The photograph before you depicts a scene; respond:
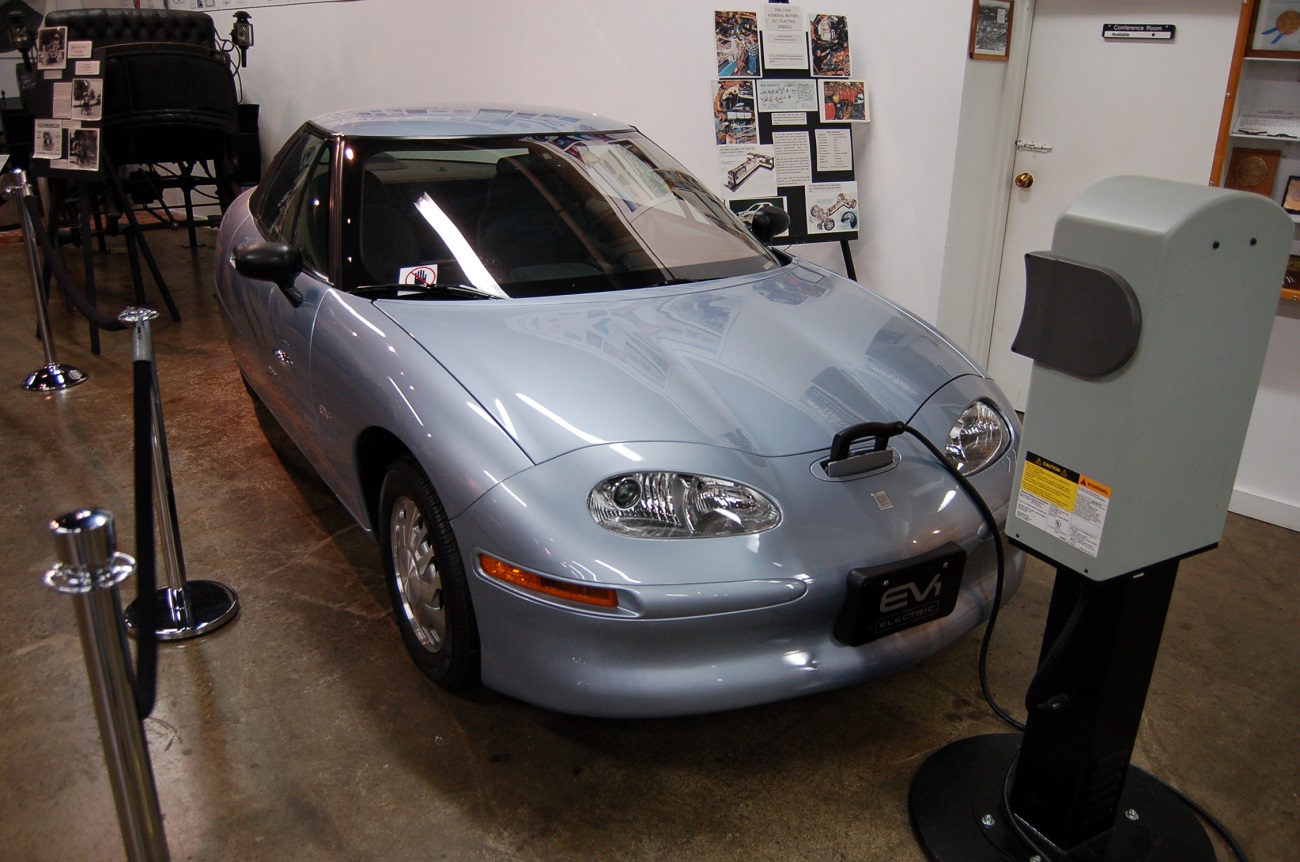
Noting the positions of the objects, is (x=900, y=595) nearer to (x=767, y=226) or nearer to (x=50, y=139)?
(x=767, y=226)

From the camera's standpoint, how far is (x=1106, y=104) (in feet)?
12.2

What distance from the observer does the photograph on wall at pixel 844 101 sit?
4129mm

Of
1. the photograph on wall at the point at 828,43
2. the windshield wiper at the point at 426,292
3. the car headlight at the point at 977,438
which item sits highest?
the photograph on wall at the point at 828,43

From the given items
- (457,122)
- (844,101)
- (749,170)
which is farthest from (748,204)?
(457,122)

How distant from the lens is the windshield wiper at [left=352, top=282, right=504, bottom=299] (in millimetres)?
2469

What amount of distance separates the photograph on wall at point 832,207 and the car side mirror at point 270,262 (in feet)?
7.47

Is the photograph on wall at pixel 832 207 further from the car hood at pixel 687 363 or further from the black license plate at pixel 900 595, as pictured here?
the black license plate at pixel 900 595

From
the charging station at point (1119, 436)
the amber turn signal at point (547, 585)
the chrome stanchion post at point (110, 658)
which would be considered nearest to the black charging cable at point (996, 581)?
the charging station at point (1119, 436)

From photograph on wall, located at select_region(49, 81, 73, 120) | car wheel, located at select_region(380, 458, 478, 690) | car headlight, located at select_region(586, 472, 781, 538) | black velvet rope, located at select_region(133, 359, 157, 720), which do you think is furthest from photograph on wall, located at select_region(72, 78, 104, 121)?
car headlight, located at select_region(586, 472, 781, 538)

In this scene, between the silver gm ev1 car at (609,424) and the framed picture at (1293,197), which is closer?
the silver gm ev1 car at (609,424)

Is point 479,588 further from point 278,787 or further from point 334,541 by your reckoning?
point 334,541

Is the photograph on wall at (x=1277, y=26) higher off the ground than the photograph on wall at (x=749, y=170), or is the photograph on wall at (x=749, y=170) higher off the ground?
the photograph on wall at (x=1277, y=26)

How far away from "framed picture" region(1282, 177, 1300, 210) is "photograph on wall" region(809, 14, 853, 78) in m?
1.77

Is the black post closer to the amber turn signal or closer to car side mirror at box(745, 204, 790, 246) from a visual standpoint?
the amber turn signal
